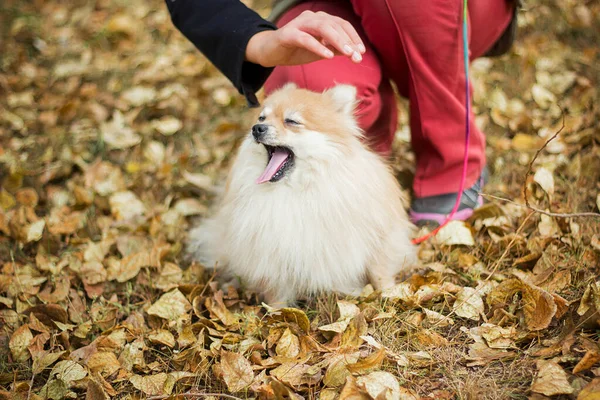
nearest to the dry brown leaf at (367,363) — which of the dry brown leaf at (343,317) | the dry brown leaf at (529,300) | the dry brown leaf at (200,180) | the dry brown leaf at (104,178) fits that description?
the dry brown leaf at (343,317)

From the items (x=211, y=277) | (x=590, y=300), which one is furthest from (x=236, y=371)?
(x=590, y=300)

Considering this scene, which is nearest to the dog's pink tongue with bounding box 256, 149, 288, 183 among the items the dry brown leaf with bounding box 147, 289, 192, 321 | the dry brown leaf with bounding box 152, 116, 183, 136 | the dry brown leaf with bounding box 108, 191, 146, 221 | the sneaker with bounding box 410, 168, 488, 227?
the dry brown leaf with bounding box 147, 289, 192, 321

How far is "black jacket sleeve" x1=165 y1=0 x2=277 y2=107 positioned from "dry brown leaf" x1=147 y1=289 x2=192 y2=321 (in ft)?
2.26

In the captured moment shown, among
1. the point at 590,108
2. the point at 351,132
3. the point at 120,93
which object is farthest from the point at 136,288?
the point at 590,108

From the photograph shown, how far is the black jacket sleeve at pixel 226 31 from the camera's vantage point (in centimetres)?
168

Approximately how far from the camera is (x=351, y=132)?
1734 mm

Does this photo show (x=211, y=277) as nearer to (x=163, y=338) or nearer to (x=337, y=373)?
(x=163, y=338)

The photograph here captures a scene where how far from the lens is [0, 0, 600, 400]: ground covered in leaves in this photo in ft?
4.70

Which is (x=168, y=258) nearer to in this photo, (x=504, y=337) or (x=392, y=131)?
(x=392, y=131)

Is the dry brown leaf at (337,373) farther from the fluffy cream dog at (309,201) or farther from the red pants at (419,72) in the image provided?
the red pants at (419,72)

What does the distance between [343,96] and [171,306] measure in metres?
0.88

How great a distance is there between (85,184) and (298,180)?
4.23 ft

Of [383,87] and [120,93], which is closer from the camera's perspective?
[383,87]

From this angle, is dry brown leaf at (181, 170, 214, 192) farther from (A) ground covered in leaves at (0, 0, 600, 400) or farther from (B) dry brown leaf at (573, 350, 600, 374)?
(B) dry brown leaf at (573, 350, 600, 374)
